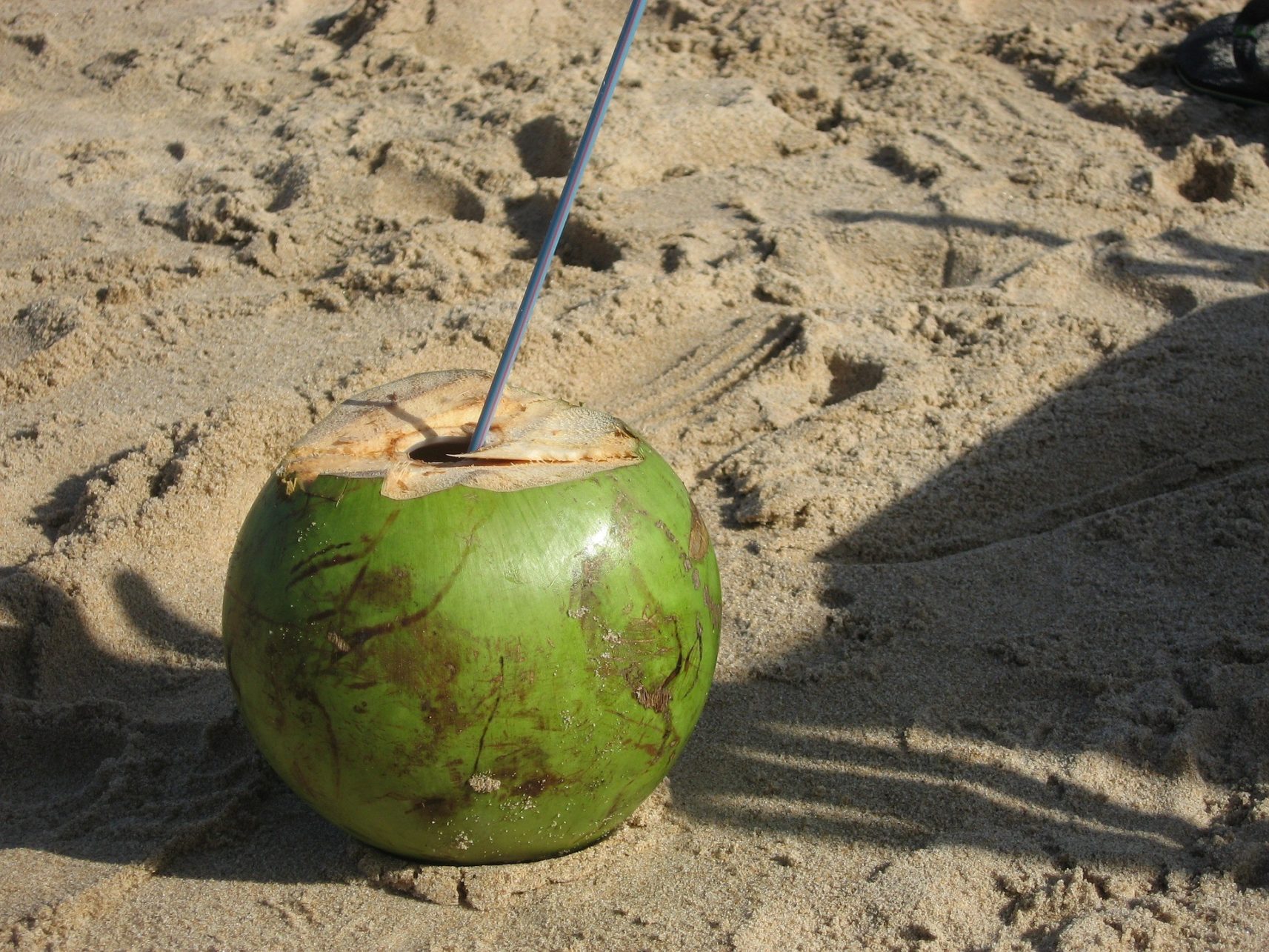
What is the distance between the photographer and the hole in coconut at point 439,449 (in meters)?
2.09

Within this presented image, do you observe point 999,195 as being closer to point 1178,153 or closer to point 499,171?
point 1178,153

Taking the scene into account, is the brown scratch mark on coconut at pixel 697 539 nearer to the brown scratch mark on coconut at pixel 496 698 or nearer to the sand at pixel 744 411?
the brown scratch mark on coconut at pixel 496 698

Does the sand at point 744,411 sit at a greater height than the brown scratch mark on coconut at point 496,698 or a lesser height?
lesser

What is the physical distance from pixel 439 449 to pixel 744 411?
5.59 ft

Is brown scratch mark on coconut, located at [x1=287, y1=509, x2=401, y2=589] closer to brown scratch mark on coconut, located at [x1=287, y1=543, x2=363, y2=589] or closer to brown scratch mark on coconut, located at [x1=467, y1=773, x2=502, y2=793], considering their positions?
brown scratch mark on coconut, located at [x1=287, y1=543, x2=363, y2=589]

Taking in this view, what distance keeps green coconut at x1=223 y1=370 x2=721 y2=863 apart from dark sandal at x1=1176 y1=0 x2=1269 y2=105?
405 centimetres

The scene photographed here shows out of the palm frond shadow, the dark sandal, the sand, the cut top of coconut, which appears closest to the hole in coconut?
the cut top of coconut

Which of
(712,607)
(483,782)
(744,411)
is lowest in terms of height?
(744,411)

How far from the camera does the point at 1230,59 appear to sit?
16.7ft

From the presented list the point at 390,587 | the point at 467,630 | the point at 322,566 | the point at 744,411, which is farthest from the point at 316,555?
the point at 744,411

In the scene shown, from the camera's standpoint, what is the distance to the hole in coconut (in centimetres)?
209

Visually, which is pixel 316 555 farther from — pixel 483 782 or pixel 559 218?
pixel 559 218

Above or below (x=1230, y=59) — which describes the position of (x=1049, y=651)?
below

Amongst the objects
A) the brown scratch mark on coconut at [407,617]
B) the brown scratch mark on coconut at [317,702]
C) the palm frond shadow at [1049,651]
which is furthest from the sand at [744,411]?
the brown scratch mark on coconut at [407,617]
